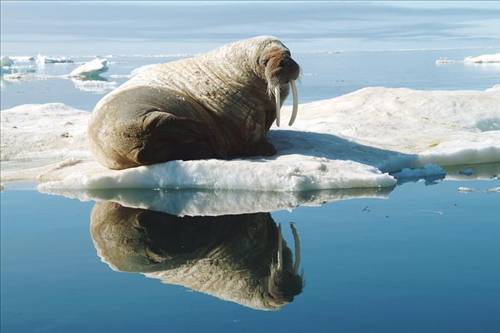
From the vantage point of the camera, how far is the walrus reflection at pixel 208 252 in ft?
16.2

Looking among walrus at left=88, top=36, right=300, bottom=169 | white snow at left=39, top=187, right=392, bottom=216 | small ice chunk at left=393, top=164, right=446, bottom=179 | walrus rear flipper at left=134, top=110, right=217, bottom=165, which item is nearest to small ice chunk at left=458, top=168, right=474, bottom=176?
small ice chunk at left=393, top=164, right=446, bottom=179

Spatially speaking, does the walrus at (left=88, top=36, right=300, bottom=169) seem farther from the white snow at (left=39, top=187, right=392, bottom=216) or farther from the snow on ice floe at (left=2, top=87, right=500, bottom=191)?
the white snow at (left=39, top=187, right=392, bottom=216)

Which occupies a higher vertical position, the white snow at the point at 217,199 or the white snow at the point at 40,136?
the white snow at the point at 217,199

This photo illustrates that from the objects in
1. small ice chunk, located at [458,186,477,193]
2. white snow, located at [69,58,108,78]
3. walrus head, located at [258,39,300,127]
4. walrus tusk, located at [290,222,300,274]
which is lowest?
white snow, located at [69,58,108,78]

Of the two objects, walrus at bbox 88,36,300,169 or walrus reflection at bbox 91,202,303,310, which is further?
walrus at bbox 88,36,300,169

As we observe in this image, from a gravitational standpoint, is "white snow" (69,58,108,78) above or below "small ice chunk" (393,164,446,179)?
below

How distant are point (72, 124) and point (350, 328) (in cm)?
918

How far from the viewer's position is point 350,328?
421 centimetres

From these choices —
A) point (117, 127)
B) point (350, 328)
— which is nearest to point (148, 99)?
point (117, 127)

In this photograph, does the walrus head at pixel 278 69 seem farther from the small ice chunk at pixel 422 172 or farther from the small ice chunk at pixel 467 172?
the small ice chunk at pixel 467 172

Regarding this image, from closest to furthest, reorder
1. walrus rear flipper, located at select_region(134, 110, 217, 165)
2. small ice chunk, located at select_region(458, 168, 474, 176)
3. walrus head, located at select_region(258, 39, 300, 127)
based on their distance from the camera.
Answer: walrus rear flipper, located at select_region(134, 110, 217, 165) < walrus head, located at select_region(258, 39, 300, 127) < small ice chunk, located at select_region(458, 168, 474, 176)

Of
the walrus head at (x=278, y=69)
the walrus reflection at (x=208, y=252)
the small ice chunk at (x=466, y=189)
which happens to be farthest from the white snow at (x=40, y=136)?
the small ice chunk at (x=466, y=189)

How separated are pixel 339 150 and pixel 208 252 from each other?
3.54m

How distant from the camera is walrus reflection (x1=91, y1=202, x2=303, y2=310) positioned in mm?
4941
